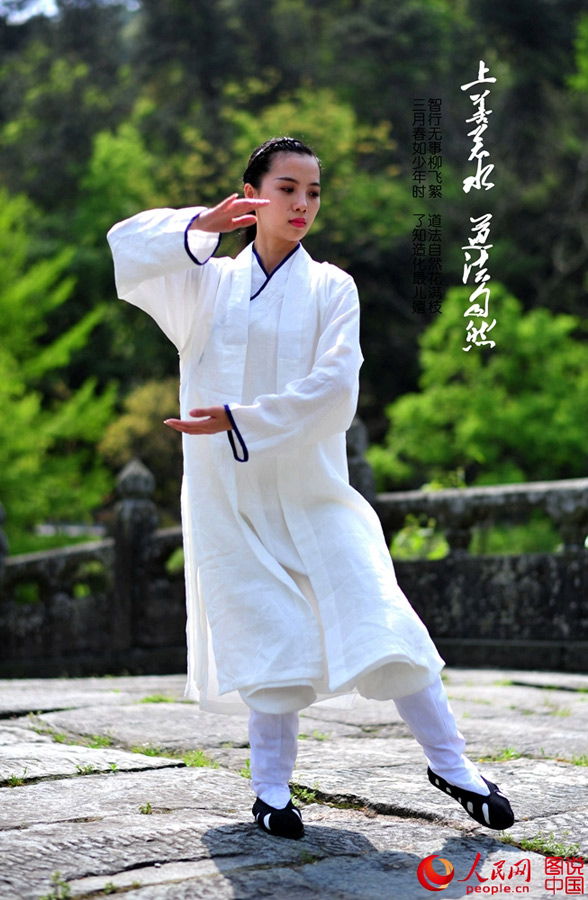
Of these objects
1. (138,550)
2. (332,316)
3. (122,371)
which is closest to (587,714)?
(332,316)

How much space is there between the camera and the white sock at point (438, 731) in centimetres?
269

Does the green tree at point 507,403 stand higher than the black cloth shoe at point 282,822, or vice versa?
the green tree at point 507,403

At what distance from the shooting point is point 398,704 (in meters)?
2.74

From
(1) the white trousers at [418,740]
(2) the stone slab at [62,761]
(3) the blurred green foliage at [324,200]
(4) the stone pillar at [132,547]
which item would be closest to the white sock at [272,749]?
(1) the white trousers at [418,740]

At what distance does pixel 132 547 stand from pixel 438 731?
6148 mm

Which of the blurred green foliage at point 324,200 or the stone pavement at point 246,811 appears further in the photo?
the blurred green foliage at point 324,200

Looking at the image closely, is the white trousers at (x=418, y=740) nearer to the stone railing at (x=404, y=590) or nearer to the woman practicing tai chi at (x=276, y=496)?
the woman practicing tai chi at (x=276, y=496)

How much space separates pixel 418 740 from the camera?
2.73m

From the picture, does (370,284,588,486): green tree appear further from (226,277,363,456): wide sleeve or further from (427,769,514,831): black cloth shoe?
(427,769,514,831): black cloth shoe

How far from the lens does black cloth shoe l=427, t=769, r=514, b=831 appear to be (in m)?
2.56

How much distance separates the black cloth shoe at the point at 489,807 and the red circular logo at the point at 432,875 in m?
0.20

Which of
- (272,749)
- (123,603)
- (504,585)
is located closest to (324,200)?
(123,603)

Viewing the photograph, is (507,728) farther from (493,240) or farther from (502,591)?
(493,240)

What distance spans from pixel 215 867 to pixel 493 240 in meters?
19.7
